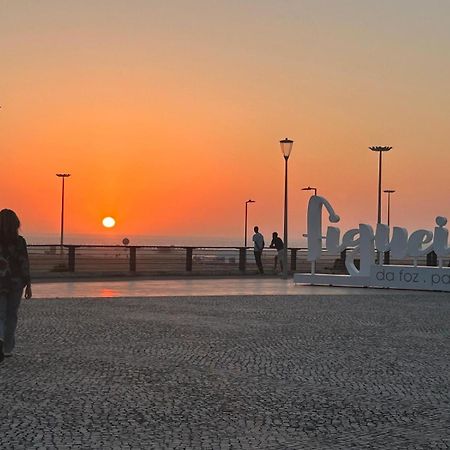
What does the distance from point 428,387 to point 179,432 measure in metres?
3.28

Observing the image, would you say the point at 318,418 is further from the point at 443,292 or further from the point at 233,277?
the point at 233,277

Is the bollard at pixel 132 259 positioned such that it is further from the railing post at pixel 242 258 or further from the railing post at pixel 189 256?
the railing post at pixel 242 258

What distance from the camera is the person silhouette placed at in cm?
1008

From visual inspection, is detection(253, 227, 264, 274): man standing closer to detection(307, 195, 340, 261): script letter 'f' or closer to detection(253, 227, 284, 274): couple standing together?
detection(253, 227, 284, 274): couple standing together

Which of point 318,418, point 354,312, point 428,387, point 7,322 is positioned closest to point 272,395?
point 318,418

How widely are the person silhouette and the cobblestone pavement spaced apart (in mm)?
392

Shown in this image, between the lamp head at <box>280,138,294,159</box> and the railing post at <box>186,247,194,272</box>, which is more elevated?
the lamp head at <box>280,138,294,159</box>

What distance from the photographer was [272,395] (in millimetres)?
8227

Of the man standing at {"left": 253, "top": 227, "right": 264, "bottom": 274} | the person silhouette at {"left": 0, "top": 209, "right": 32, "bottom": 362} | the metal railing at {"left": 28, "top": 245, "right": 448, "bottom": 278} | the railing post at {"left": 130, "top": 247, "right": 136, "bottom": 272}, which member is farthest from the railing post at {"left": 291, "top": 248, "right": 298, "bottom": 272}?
the person silhouette at {"left": 0, "top": 209, "right": 32, "bottom": 362}

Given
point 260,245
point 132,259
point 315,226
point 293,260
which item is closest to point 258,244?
point 260,245

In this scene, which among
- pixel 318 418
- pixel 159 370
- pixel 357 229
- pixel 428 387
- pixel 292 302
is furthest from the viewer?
pixel 357 229

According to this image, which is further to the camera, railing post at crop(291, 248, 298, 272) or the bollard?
railing post at crop(291, 248, 298, 272)

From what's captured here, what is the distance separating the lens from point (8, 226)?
33.1 feet

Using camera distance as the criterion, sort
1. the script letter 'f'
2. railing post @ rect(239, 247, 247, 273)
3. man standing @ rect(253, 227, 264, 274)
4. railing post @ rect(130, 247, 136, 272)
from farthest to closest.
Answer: man standing @ rect(253, 227, 264, 274), railing post @ rect(239, 247, 247, 273), railing post @ rect(130, 247, 136, 272), the script letter 'f'
